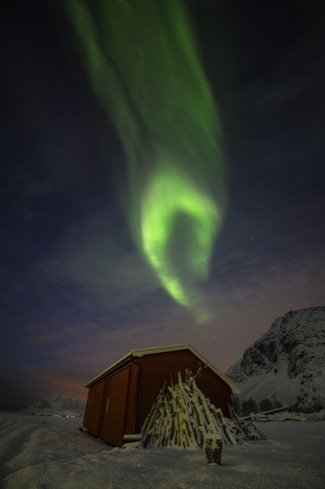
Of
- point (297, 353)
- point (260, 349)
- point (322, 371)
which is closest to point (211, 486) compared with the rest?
point (322, 371)

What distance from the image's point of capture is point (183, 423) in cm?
1077

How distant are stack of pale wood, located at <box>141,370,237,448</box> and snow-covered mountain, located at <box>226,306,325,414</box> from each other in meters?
71.8

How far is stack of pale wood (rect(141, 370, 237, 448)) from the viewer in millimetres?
10281

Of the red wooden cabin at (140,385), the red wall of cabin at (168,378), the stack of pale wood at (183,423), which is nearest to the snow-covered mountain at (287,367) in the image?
the red wall of cabin at (168,378)

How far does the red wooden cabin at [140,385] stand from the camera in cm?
1400

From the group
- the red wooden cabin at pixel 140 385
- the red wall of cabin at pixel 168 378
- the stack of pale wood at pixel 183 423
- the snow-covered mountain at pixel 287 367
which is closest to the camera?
the stack of pale wood at pixel 183 423

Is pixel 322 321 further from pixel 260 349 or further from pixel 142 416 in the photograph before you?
pixel 142 416

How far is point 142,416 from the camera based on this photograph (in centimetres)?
1372

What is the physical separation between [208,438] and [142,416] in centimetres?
961

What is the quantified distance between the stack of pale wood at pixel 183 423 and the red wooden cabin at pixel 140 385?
49.2 inches

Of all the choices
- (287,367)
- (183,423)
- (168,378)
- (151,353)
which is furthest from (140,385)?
(287,367)

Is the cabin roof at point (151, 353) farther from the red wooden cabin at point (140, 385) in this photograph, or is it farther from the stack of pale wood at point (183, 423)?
the stack of pale wood at point (183, 423)

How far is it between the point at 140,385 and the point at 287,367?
413 ft

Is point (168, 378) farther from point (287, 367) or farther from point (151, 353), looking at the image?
point (287, 367)
